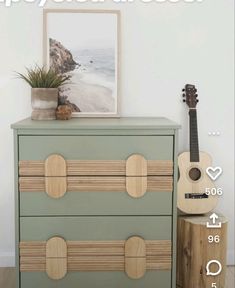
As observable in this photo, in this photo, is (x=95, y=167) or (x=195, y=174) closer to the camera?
(x=95, y=167)

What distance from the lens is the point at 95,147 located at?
241 centimetres

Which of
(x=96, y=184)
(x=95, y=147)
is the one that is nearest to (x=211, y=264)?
(x=96, y=184)

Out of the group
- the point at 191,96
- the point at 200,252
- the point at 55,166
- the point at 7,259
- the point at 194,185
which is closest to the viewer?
the point at 55,166

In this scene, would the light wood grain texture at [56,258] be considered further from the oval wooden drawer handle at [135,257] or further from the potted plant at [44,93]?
the potted plant at [44,93]

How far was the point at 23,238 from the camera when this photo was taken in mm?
2426

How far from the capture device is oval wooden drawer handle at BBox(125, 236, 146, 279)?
2447 millimetres

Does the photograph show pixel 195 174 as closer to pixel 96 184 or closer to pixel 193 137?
pixel 193 137

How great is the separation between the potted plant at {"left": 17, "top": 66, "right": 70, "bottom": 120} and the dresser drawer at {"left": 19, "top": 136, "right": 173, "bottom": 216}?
263mm

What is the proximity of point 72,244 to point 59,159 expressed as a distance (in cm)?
43

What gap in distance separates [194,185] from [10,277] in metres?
1.18

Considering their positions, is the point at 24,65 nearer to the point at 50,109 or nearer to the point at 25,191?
the point at 50,109

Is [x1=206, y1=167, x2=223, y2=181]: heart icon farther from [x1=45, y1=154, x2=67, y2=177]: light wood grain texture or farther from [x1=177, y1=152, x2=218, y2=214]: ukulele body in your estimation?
[x1=45, y1=154, x2=67, y2=177]: light wood grain texture

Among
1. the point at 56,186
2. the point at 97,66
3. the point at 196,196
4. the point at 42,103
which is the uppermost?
the point at 97,66

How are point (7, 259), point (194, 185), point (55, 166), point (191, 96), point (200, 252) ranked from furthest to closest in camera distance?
point (7, 259) → point (191, 96) → point (194, 185) → point (200, 252) → point (55, 166)
